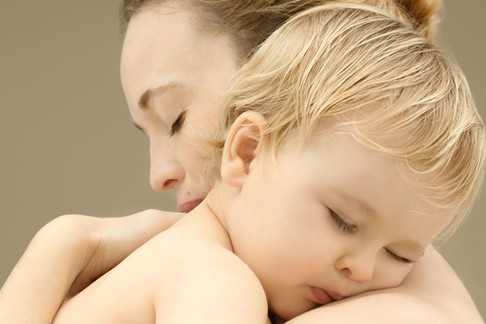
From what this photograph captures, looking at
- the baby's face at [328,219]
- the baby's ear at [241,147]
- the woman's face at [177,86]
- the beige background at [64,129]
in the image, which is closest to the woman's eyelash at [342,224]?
the baby's face at [328,219]

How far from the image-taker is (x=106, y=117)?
2.92 metres

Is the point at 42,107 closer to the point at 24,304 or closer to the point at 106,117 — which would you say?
the point at 106,117

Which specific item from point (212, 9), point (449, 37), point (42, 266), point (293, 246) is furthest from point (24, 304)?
point (449, 37)

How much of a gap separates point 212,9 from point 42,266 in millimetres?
423

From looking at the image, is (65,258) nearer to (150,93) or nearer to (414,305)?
(150,93)

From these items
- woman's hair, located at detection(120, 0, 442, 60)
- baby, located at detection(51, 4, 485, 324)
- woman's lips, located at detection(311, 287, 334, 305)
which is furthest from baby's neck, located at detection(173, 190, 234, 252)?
woman's hair, located at detection(120, 0, 442, 60)

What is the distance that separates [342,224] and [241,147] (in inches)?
6.2

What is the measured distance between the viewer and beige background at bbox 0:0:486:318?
2854 mm

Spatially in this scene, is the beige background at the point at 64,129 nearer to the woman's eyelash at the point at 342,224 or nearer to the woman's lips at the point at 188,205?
the woman's lips at the point at 188,205

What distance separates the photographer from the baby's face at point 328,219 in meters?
1.14

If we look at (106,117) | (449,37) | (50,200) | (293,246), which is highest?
(293,246)

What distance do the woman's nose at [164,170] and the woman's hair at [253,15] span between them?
0.18m

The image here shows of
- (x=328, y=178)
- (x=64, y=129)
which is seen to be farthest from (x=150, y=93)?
(x=64, y=129)

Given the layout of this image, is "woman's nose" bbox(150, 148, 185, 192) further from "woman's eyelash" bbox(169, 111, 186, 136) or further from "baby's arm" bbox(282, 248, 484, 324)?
"baby's arm" bbox(282, 248, 484, 324)
